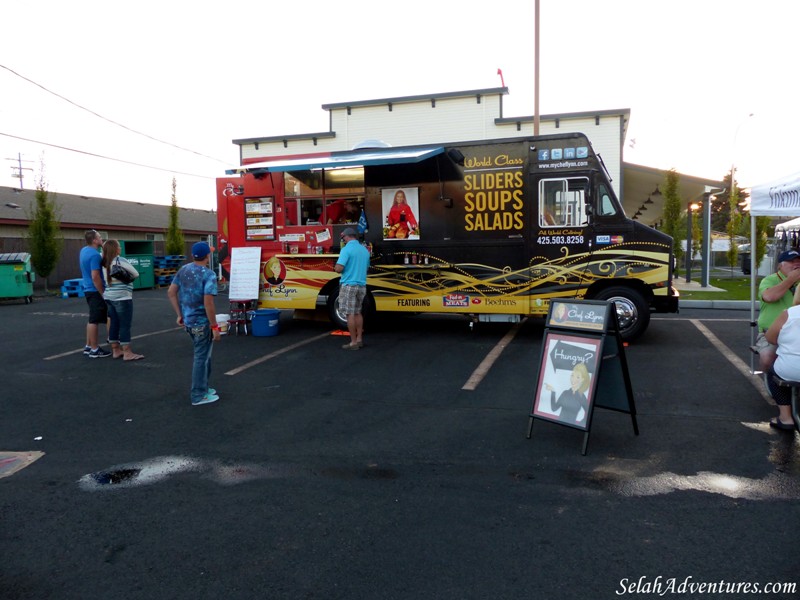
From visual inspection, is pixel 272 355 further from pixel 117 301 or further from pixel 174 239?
pixel 174 239

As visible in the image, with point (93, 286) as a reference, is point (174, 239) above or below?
above

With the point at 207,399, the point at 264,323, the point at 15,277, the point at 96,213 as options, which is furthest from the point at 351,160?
the point at 96,213

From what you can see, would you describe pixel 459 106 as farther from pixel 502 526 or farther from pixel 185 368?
pixel 502 526

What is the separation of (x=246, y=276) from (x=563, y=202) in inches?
229

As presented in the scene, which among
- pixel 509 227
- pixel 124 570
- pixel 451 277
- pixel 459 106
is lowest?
pixel 124 570

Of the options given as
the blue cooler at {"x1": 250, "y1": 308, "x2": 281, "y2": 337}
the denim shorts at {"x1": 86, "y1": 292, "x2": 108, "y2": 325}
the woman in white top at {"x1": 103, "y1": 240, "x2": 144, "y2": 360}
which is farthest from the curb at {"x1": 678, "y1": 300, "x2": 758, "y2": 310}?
the denim shorts at {"x1": 86, "y1": 292, "x2": 108, "y2": 325}

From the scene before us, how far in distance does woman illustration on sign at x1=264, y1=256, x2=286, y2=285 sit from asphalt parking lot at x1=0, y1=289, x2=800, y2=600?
11.1ft

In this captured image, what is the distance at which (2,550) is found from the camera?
3377 mm

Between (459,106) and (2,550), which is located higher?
(459,106)

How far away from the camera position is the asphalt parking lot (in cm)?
307

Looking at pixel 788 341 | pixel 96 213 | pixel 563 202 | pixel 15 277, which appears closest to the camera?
pixel 788 341

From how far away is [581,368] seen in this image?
4.81 meters

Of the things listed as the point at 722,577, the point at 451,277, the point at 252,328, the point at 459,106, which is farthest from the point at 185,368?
the point at 459,106

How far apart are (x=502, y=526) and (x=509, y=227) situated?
21.7ft
